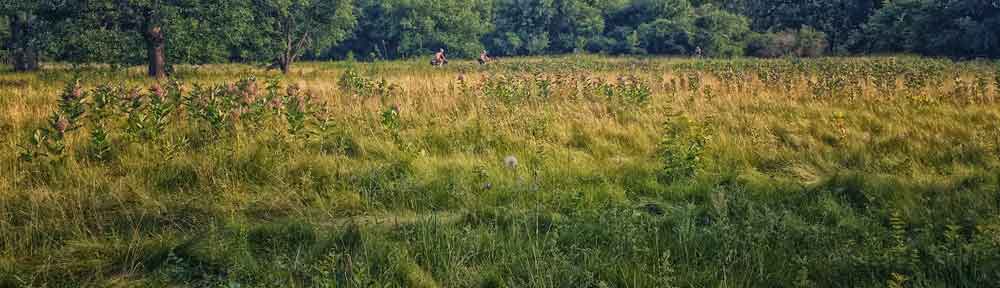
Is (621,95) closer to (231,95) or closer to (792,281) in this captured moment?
(231,95)

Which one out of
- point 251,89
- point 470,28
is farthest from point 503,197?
point 470,28

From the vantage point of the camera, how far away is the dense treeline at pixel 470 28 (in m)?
16.5

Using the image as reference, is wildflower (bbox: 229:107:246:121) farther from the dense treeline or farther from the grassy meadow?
the dense treeline

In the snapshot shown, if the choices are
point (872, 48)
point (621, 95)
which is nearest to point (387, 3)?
point (872, 48)

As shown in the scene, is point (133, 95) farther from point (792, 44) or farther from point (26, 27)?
point (792, 44)

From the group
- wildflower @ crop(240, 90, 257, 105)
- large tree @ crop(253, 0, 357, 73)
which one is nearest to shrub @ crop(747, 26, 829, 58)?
large tree @ crop(253, 0, 357, 73)

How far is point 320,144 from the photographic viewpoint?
670cm

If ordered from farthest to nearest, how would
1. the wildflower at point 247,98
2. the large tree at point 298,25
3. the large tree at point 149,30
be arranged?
the large tree at point 298,25 < the large tree at point 149,30 < the wildflower at point 247,98

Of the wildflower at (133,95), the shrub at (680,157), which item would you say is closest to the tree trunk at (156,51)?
the wildflower at (133,95)

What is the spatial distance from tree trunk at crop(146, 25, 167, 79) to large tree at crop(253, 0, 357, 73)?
12.1ft

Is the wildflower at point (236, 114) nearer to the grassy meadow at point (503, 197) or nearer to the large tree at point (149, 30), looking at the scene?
the grassy meadow at point (503, 197)

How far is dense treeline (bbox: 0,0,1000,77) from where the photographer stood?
16531 mm

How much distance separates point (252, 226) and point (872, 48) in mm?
36129

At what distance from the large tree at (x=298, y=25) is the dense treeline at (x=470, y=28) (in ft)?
0.17
